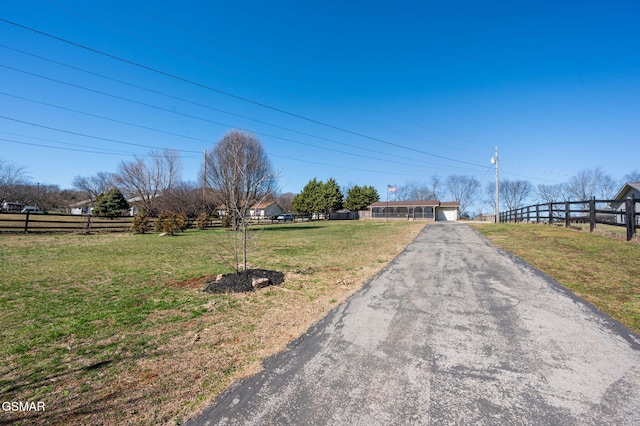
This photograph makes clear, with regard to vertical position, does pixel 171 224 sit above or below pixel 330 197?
below

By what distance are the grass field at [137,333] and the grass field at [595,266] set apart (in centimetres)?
393

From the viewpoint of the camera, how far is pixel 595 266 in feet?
20.8

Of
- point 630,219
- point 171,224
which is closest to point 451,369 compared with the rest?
point 630,219

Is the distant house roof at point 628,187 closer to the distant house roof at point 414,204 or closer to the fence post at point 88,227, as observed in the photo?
the distant house roof at point 414,204

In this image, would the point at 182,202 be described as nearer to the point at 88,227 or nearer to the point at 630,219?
the point at 88,227

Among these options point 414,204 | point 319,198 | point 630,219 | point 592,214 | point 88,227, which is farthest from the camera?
point 319,198

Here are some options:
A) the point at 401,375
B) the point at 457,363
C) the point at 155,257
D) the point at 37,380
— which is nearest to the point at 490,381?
the point at 457,363

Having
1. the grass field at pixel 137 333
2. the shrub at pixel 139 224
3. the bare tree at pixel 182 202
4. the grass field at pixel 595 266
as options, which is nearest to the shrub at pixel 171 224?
the shrub at pixel 139 224

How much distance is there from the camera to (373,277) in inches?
244

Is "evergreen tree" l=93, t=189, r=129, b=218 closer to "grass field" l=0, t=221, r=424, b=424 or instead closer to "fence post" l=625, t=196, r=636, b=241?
"grass field" l=0, t=221, r=424, b=424

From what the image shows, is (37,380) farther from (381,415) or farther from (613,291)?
(613,291)

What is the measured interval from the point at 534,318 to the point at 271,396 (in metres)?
3.76

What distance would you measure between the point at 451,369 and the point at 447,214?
49.3 metres

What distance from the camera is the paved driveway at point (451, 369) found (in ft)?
6.66
